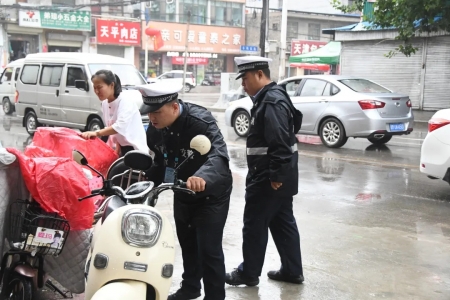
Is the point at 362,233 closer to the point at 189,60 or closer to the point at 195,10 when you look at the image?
the point at 189,60

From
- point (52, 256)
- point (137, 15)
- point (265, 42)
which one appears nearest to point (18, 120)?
point (265, 42)

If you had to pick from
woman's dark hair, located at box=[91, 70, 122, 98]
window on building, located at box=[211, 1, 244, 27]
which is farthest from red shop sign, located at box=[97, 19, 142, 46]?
woman's dark hair, located at box=[91, 70, 122, 98]

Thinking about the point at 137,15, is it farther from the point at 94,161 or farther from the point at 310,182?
the point at 94,161

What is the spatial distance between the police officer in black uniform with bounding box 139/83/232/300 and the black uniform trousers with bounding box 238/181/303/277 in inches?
23.1

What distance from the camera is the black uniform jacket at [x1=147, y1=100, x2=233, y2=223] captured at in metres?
3.61

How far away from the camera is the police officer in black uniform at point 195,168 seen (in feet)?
11.6

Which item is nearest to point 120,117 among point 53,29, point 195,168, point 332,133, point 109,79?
point 109,79

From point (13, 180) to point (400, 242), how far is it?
3823mm

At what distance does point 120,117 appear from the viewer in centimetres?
564

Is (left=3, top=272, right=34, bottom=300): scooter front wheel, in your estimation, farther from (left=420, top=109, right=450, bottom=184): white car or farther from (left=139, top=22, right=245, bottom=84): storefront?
(left=139, top=22, right=245, bottom=84): storefront

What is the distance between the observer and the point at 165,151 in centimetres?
385

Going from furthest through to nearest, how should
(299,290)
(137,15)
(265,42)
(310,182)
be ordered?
1. (137,15)
2. (265,42)
3. (310,182)
4. (299,290)

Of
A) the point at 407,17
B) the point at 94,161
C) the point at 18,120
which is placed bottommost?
the point at 18,120

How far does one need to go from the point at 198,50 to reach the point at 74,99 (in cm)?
3375
